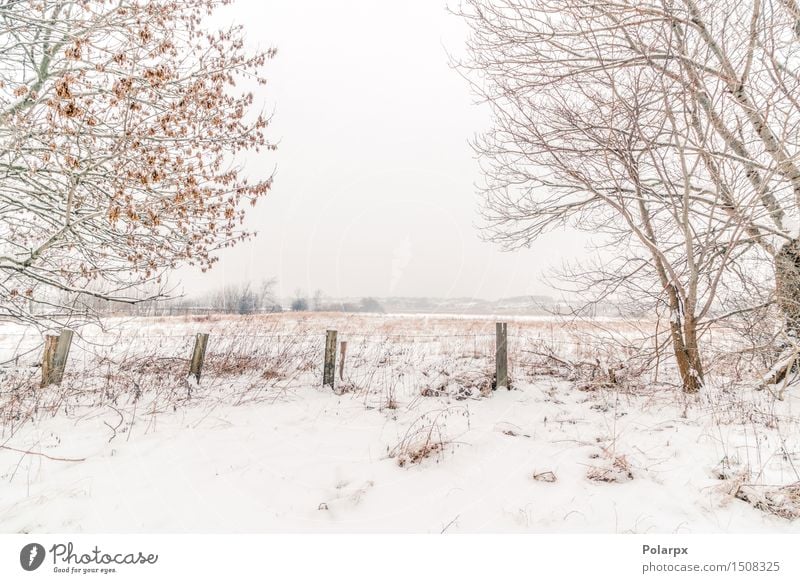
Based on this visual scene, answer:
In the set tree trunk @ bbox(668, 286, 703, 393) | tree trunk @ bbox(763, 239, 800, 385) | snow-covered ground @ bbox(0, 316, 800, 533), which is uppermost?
tree trunk @ bbox(763, 239, 800, 385)

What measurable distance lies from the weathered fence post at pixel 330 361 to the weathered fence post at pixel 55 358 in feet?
14.8

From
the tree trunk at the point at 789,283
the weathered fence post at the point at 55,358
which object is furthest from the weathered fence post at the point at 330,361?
the tree trunk at the point at 789,283

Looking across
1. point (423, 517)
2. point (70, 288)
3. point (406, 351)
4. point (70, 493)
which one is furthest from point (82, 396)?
point (406, 351)

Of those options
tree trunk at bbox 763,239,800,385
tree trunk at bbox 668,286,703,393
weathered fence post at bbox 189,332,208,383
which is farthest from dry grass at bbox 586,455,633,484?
weathered fence post at bbox 189,332,208,383

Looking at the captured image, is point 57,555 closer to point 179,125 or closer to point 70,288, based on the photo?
point 70,288

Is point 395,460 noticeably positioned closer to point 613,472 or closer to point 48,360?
point 613,472

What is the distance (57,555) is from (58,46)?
5112 millimetres

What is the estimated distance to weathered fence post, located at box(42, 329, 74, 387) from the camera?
238 inches

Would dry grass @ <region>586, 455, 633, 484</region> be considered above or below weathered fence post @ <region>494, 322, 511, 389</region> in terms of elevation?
below

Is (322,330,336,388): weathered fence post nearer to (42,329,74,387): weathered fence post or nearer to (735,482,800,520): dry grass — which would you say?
(42,329,74,387): weathered fence post

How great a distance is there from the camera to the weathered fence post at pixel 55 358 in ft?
19.8

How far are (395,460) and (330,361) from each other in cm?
306

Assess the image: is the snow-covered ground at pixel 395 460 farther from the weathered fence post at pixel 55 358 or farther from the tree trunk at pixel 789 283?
the tree trunk at pixel 789 283

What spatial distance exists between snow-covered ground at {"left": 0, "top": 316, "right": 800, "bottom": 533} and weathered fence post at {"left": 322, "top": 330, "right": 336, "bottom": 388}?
398mm
